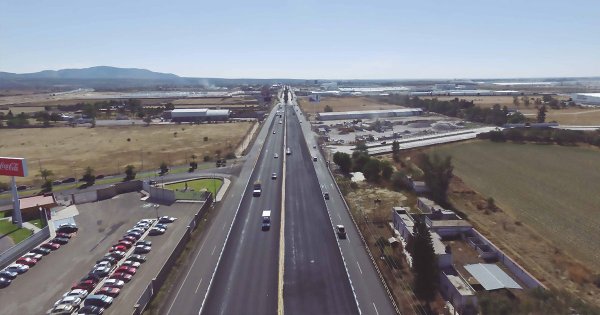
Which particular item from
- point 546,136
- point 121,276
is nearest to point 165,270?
point 121,276

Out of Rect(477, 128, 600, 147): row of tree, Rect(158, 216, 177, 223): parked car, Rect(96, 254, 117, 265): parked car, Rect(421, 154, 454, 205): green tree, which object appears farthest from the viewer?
Rect(477, 128, 600, 147): row of tree

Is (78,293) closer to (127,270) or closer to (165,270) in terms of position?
(127,270)

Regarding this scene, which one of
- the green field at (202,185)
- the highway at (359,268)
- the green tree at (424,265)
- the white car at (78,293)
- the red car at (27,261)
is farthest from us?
the green field at (202,185)

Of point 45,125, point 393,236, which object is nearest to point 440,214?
point 393,236

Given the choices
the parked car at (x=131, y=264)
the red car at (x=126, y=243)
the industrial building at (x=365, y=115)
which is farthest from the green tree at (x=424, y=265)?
the industrial building at (x=365, y=115)

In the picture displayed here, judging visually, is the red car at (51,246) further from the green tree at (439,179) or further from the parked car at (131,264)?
the green tree at (439,179)

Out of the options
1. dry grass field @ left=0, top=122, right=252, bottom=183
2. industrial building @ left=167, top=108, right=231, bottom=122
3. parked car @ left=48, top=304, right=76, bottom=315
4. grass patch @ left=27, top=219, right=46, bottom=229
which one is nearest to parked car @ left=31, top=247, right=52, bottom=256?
grass patch @ left=27, top=219, right=46, bottom=229

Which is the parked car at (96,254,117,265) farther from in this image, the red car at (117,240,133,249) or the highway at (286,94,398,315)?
the highway at (286,94,398,315)
